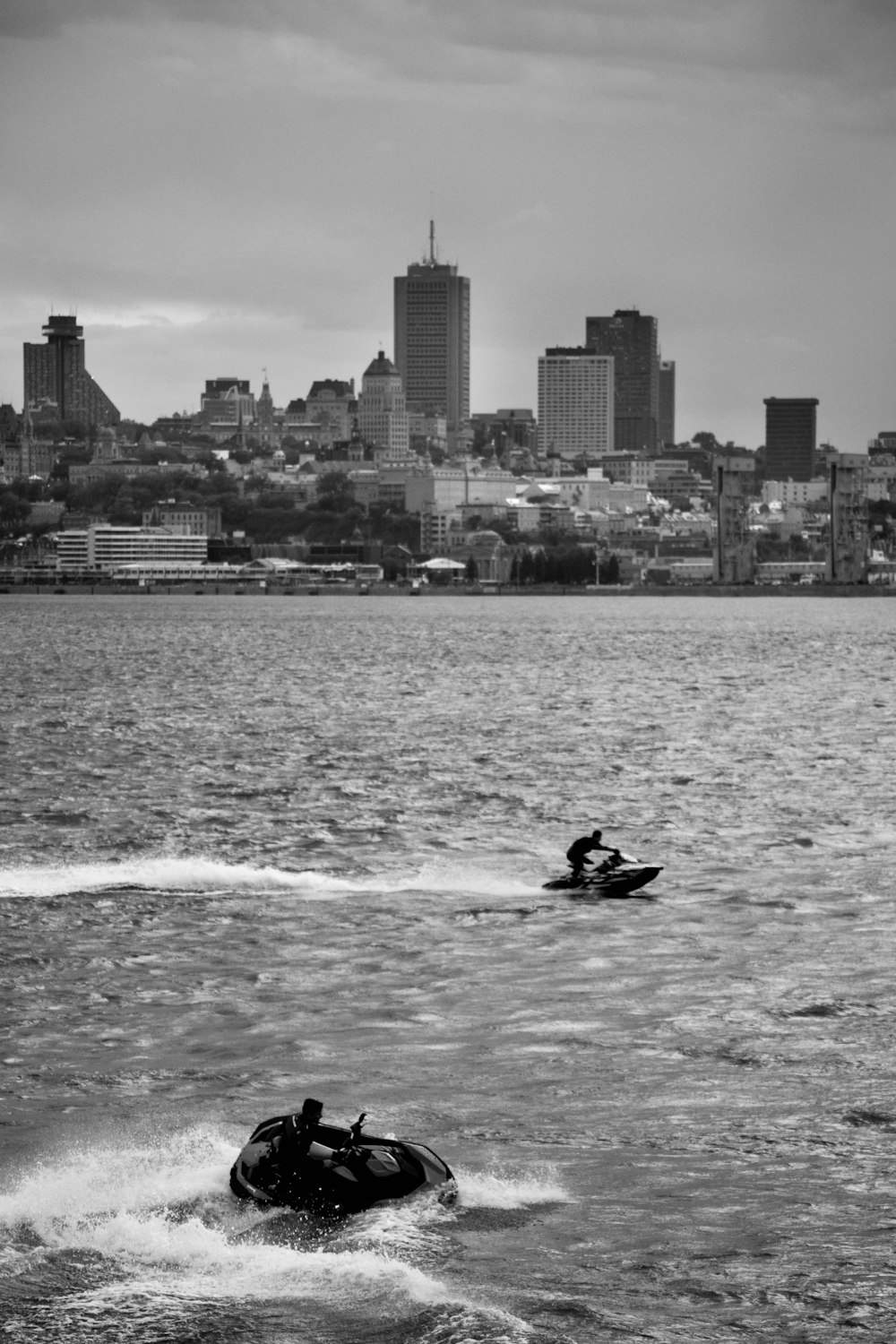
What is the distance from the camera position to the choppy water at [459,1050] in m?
15.1

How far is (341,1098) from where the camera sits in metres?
19.3

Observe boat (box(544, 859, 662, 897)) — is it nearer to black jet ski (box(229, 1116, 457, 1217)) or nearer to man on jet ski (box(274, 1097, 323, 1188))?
black jet ski (box(229, 1116, 457, 1217))

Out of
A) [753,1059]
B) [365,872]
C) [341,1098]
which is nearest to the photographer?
[341,1098]

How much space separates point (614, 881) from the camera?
3133 cm

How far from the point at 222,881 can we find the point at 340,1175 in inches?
647

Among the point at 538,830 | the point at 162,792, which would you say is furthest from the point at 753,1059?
the point at 162,792

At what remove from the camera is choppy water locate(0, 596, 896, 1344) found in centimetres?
1509

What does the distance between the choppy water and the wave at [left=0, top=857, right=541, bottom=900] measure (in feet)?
0.32

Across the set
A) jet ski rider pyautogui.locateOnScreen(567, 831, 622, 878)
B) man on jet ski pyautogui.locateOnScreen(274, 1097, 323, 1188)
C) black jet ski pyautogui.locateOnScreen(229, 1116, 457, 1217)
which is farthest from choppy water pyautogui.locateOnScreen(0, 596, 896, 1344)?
jet ski rider pyautogui.locateOnScreen(567, 831, 622, 878)

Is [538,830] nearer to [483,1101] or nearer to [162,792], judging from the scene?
[162,792]

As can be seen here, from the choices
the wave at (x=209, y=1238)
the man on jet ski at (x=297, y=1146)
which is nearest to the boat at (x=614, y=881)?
the wave at (x=209, y=1238)

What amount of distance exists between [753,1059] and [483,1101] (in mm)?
3088

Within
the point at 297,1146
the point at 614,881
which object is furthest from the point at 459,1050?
the point at 614,881

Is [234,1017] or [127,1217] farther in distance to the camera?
[234,1017]
